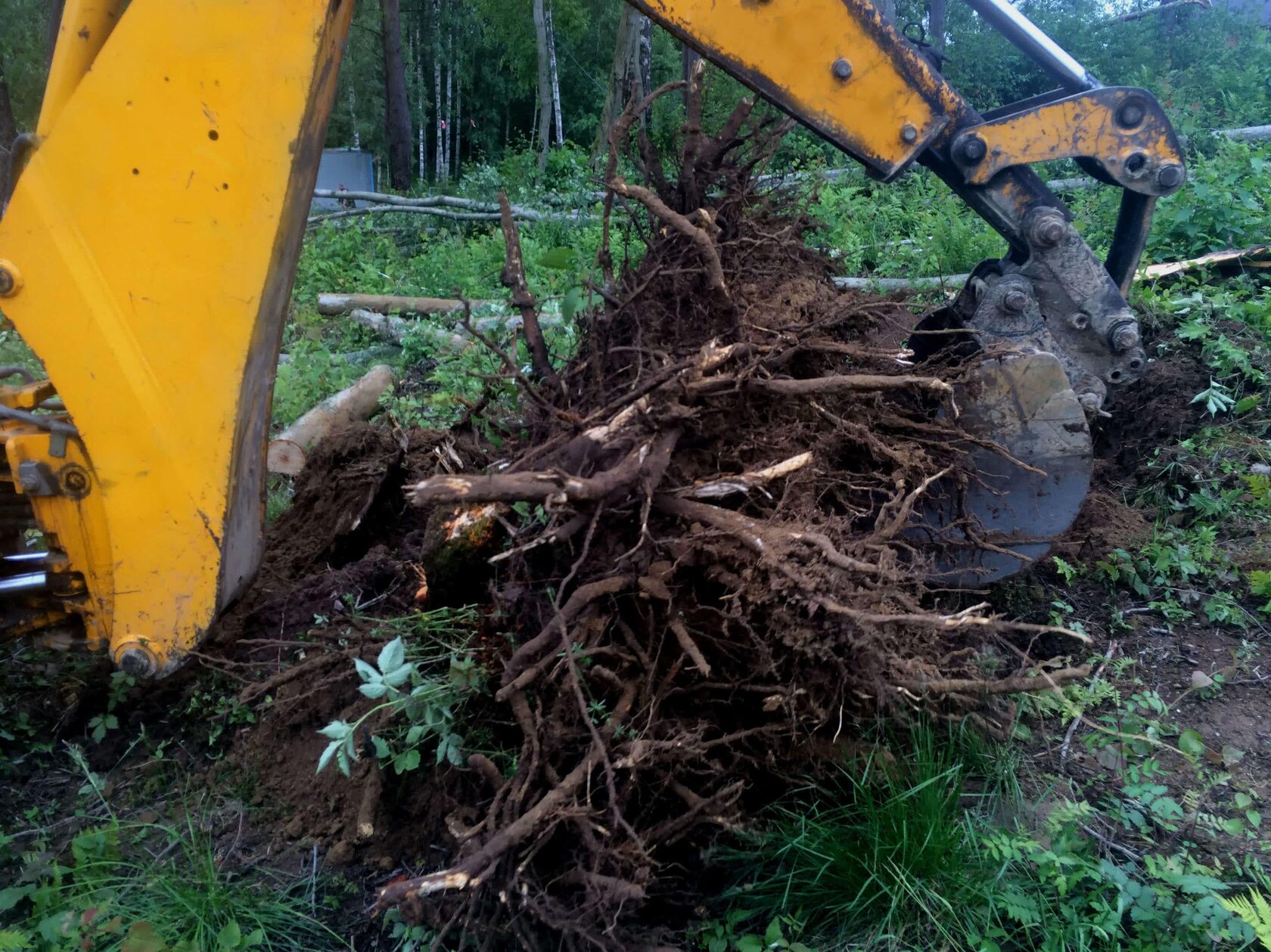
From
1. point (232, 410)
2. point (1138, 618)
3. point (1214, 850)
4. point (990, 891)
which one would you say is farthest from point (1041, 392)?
point (232, 410)

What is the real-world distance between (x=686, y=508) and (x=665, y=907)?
3.53ft

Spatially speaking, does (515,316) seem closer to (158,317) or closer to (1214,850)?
(158,317)

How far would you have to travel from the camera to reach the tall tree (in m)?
A: 17.7

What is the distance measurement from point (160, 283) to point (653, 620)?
1.59 metres

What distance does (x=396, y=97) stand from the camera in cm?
1862

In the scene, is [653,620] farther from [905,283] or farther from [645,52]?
[645,52]

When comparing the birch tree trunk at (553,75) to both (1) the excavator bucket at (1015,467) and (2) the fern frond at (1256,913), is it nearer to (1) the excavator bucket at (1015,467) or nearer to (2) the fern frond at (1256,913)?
(1) the excavator bucket at (1015,467)

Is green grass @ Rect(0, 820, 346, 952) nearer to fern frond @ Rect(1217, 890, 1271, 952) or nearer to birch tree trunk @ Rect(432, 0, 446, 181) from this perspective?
fern frond @ Rect(1217, 890, 1271, 952)

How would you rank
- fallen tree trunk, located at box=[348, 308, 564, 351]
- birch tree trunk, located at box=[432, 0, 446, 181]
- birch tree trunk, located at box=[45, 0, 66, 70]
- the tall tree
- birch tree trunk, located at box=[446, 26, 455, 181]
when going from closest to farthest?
birch tree trunk, located at box=[45, 0, 66, 70] < fallen tree trunk, located at box=[348, 308, 564, 351] < the tall tree < birch tree trunk, located at box=[432, 0, 446, 181] < birch tree trunk, located at box=[446, 26, 455, 181]

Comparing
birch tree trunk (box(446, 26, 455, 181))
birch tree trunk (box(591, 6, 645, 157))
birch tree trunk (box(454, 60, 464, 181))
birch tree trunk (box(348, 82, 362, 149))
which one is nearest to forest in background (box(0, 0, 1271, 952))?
birch tree trunk (box(591, 6, 645, 157))

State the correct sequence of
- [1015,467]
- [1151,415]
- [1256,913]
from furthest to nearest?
[1151,415] → [1015,467] → [1256,913]

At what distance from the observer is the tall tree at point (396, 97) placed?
1770 cm

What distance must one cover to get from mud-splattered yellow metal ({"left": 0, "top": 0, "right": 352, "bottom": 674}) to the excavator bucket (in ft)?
7.44

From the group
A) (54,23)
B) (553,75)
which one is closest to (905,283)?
(54,23)
